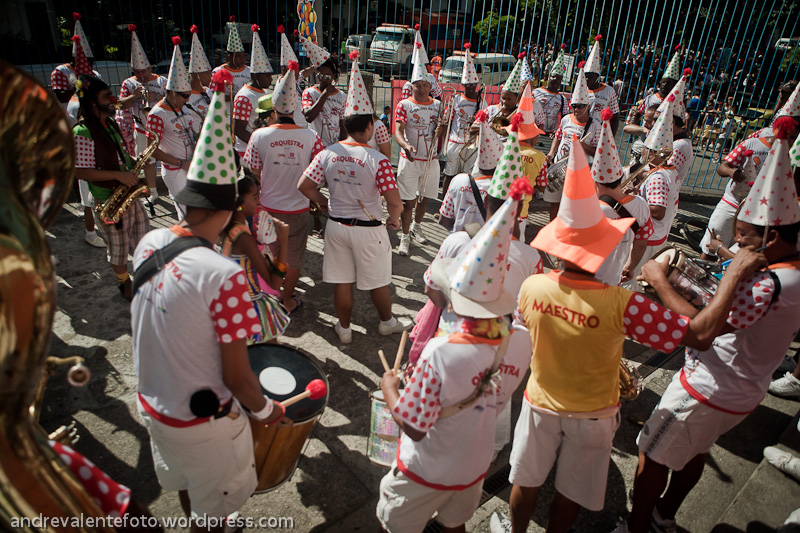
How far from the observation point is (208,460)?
2434 millimetres

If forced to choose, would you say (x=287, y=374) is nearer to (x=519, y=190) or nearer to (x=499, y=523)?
(x=499, y=523)

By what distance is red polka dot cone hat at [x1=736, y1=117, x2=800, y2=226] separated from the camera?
2635 millimetres

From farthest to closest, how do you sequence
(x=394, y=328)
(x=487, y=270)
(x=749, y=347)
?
(x=394, y=328)
(x=749, y=347)
(x=487, y=270)

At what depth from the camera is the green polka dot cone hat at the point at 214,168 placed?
7.52 feet

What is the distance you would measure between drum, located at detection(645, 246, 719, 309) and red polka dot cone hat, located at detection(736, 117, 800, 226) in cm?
39

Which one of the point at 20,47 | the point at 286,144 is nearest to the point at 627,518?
the point at 286,144

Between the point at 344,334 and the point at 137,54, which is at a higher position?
the point at 137,54

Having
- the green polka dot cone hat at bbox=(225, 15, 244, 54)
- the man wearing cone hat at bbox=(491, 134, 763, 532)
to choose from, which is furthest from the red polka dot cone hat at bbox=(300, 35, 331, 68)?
the man wearing cone hat at bbox=(491, 134, 763, 532)

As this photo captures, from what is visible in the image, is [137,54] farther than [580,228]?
Yes

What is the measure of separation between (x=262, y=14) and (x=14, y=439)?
2422cm

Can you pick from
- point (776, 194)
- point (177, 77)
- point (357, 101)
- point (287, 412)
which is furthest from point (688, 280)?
point (177, 77)

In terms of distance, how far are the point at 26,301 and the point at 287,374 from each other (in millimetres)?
2217

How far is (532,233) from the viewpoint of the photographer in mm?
8117

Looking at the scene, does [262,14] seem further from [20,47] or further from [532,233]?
[532,233]
